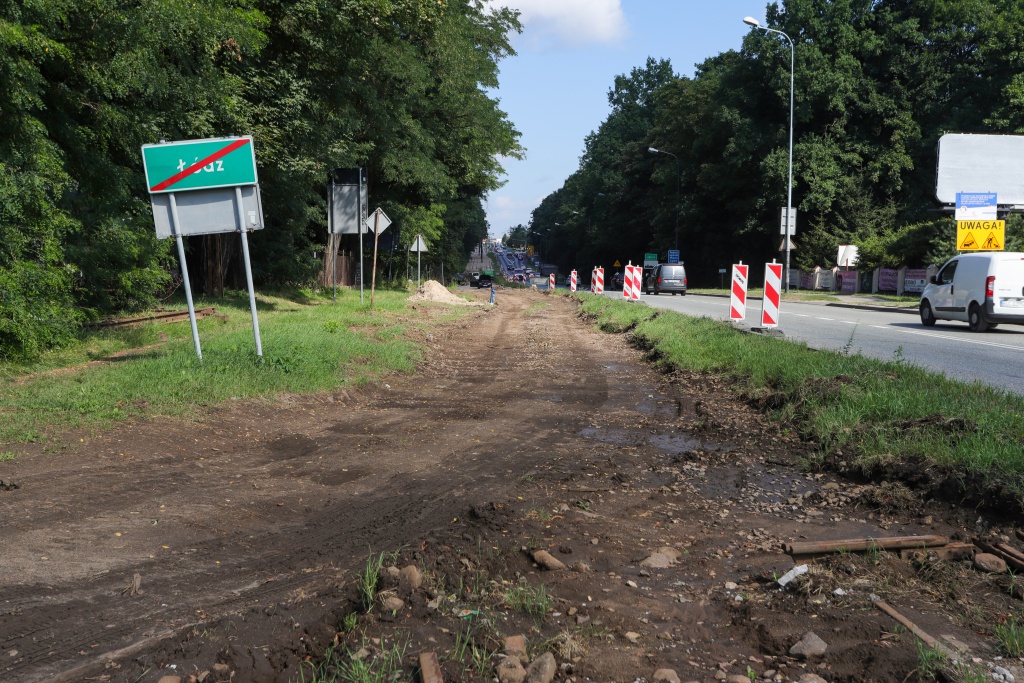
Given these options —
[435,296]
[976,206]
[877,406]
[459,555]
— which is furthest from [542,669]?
[435,296]

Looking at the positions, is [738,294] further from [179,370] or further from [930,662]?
[930,662]

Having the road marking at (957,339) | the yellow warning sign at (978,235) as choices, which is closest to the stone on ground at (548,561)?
the road marking at (957,339)

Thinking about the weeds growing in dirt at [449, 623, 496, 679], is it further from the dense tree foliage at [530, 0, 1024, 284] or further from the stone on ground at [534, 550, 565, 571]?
the dense tree foliage at [530, 0, 1024, 284]

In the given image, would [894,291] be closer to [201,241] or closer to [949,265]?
[949,265]

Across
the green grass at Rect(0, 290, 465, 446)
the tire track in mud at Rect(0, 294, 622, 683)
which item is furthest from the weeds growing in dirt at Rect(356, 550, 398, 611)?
the green grass at Rect(0, 290, 465, 446)

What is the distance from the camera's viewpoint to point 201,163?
10.4 meters

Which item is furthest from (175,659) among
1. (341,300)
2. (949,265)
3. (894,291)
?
(894,291)

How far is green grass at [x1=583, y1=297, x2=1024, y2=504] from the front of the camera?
583 centimetres

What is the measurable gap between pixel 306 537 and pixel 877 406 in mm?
5196

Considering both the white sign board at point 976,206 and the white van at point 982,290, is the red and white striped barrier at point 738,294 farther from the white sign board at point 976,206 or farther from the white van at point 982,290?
the white sign board at point 976,206

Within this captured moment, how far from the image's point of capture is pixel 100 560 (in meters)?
4.43

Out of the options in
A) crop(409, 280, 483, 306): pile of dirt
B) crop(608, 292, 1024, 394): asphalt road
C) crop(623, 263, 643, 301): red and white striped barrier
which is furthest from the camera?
crop(409, 280, 483, 306): pile of dirt

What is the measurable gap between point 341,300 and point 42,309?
17568mm

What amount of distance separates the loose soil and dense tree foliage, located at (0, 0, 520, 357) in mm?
4786
